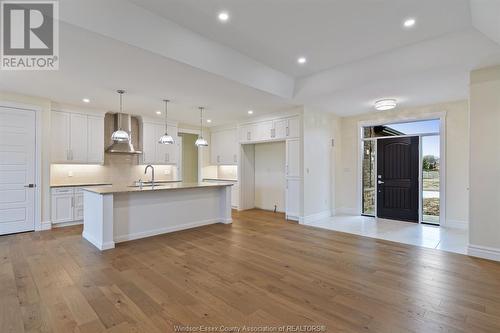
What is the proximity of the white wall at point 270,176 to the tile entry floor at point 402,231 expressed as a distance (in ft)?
5.49

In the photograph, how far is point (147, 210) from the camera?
15.4 feet

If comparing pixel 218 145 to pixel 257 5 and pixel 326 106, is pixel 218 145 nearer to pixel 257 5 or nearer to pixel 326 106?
pixel 326 106

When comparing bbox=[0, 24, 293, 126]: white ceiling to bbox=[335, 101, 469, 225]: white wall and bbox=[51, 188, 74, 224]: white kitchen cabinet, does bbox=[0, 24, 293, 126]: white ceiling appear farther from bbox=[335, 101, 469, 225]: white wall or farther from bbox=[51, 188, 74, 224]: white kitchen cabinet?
bbox=[335, 101, 469, 225]: white wall

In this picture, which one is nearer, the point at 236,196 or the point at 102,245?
the point at 102,245

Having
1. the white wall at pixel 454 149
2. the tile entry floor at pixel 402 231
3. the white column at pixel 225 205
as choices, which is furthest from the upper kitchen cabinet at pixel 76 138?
the white wall at pixel 454 149

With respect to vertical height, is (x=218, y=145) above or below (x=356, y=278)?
above

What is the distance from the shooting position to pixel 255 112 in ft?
21.6

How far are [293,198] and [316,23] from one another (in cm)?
406

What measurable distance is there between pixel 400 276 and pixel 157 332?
2797mm

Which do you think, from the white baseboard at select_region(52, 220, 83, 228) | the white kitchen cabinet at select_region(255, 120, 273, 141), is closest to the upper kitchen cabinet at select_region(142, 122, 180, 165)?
the white baseboard at select_region(52, 220, 83, 228)

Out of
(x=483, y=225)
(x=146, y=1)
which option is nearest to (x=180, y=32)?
(x=146, y=1)

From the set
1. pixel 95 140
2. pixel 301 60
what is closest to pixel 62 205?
pixel 95 140

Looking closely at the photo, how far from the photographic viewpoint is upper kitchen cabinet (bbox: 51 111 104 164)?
5586mm

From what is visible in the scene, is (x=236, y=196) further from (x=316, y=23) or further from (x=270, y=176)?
(x=316, y=23)
